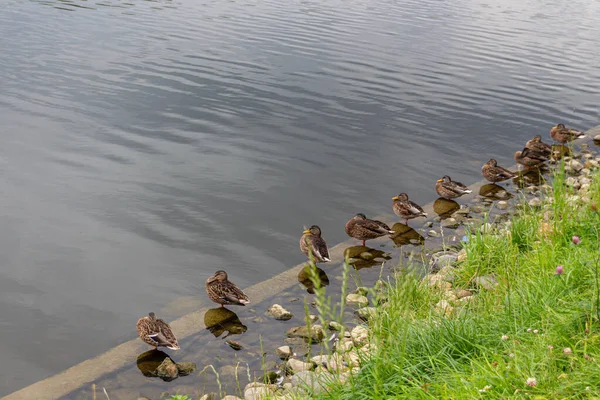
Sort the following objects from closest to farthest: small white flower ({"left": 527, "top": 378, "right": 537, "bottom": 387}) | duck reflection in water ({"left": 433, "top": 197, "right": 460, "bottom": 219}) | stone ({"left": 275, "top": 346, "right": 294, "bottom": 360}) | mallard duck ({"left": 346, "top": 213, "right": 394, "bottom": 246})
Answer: small white flower ({"left": 527, "top": 378, "right": 537, "bottom": 387}), stone ({"left": 275, "top": 346, "right": 294, "bottom": 360}), mallard duck ({"left": 346, "top": 213, "right": 394, "bottom": 246}), duck reflection in water ({"left": 433, "top": 197, "right": 460, "bottom": 219})

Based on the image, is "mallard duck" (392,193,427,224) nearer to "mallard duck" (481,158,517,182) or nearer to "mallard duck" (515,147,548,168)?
"mallard duck" (481,158,517,182)

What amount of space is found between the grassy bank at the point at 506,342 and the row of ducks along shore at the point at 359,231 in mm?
1117

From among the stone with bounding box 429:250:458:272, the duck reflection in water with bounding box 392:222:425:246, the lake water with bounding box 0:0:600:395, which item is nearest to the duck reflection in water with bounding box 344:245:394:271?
the duck reflection in water with bounding box 392:222:425:246

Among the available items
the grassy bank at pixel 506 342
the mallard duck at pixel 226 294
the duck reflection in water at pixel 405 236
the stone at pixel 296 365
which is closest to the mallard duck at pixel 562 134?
the duck reflection in water at pixel 405 236

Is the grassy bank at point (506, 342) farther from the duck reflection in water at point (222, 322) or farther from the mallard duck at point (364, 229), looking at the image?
the mallard duck at point (364, 229)

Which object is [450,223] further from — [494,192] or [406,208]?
[494,192]

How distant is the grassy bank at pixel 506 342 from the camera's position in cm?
416

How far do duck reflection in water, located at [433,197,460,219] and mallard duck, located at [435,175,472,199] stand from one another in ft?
0.46

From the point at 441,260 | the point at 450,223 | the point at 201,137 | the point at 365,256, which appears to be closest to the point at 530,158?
the point at 450,223

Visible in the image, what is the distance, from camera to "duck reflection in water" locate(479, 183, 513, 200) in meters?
12.9

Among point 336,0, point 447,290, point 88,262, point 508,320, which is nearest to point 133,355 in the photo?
point 88,262

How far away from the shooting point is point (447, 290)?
752 centimetres

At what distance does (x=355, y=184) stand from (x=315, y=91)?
716 centimetres

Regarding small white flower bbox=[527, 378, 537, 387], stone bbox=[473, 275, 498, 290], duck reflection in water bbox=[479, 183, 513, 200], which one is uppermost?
duck reflection in water bbox=[479, 183, 513, 200]
